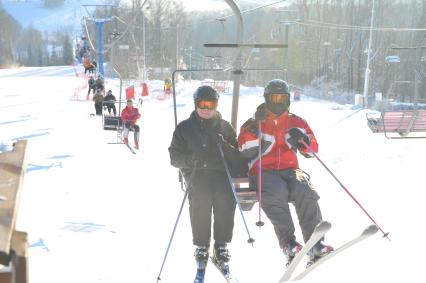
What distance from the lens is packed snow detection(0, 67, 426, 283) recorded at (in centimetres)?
383

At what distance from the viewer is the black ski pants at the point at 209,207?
313cm

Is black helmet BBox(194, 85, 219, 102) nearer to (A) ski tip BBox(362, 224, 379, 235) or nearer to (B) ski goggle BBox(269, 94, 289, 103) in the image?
(B) ski goggle BBox(269, 94, 289, 103)

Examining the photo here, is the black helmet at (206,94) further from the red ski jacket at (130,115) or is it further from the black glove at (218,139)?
the red ski jacket at (130,115)

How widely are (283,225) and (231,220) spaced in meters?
0.41

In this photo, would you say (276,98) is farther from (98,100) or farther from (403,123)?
(98,100)

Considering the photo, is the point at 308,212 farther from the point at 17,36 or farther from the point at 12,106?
the point at 17,36

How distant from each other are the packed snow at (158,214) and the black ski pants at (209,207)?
717mm

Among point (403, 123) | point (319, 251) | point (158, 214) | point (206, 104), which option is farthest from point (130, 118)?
point (319, 251)

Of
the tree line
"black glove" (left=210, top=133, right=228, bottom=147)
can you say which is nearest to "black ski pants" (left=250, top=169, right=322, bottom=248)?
"black glove" (left=210, top=133, right=228, bottom=147)

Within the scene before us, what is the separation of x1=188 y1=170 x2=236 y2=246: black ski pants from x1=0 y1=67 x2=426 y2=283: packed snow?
72cm

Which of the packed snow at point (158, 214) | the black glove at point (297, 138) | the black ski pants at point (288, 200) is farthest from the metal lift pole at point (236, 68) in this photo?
the packed snow at point (158, 214)

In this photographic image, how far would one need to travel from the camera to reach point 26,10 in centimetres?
14100

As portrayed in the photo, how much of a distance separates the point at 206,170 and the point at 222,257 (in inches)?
24.1

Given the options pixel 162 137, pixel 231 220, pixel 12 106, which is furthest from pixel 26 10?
pixel 231 220
